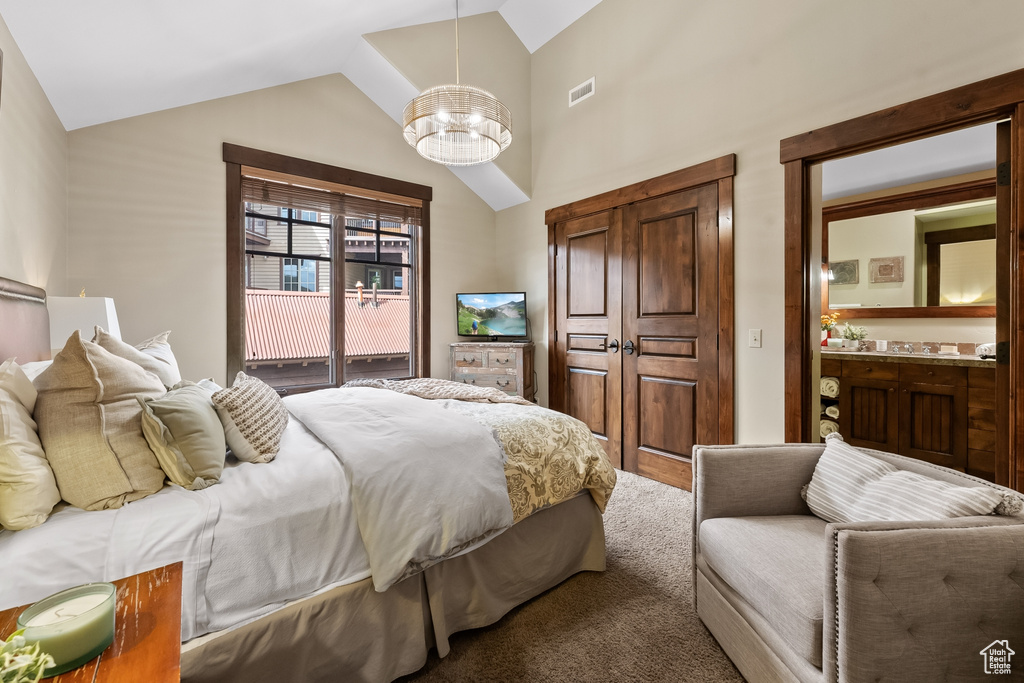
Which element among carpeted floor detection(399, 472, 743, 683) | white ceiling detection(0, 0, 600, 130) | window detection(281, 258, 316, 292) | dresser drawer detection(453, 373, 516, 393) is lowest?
carpeted floor detection(399, 472, 743, 683)

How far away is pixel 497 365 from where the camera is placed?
4074 mm

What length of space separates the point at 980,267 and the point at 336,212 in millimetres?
5226

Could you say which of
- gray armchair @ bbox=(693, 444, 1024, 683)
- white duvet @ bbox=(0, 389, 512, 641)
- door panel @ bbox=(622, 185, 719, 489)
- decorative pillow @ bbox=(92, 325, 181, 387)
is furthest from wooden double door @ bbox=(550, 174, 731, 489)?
decorative pillow @ bbox=(92, 325, 181, 387)

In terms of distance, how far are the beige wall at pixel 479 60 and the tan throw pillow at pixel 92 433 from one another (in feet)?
10.5

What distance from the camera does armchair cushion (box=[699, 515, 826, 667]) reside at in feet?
3.66

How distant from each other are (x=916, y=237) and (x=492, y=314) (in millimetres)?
3743

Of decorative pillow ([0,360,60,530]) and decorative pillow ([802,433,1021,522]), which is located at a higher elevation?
decorative pillow ([0,360,60,530])

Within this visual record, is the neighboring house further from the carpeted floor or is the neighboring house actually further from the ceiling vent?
the carpeted floor

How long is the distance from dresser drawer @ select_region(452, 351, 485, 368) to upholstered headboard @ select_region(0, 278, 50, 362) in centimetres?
276

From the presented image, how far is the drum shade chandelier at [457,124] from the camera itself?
2.37 meters

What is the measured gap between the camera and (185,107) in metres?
3.08

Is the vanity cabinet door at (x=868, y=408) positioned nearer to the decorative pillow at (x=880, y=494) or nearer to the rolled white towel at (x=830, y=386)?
the rolled white towel at (x=830, y=386)

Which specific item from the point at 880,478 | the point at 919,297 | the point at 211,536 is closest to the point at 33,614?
the point at 211,536

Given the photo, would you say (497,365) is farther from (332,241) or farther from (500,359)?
(332,241)
